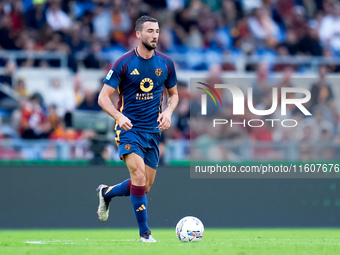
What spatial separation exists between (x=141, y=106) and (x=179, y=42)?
889 centimetres

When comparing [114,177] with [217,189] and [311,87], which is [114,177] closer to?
[217,189]

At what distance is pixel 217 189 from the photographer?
12.1 m

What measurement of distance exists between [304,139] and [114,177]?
3413mm

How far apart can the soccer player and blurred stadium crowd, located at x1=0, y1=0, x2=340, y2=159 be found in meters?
4.31

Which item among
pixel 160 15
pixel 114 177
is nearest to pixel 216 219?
pixel 114 177

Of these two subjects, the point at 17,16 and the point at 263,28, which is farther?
the point at 263,28

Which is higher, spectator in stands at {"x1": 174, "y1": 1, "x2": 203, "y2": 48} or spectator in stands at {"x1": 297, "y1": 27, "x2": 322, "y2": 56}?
spectator in stands at {"x1": 174, "y1": 1, "x2": 203, "y2": 48}

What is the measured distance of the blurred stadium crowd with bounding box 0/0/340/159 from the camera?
12.7 metres

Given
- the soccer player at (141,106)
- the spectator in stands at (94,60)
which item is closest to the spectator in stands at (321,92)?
the spectator in stands at (94,60)

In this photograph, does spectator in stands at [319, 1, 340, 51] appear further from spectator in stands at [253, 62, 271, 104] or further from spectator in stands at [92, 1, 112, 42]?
spectator in stands at [92, 1, 112, 42]

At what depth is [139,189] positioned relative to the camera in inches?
301

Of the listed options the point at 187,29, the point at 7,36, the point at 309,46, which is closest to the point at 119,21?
the point at 187,29

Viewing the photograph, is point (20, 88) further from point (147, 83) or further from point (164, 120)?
point (164, 120)

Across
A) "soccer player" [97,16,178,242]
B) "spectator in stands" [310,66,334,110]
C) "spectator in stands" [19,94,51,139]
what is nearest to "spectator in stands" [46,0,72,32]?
"spectator in stands" [19,94,51,139]
